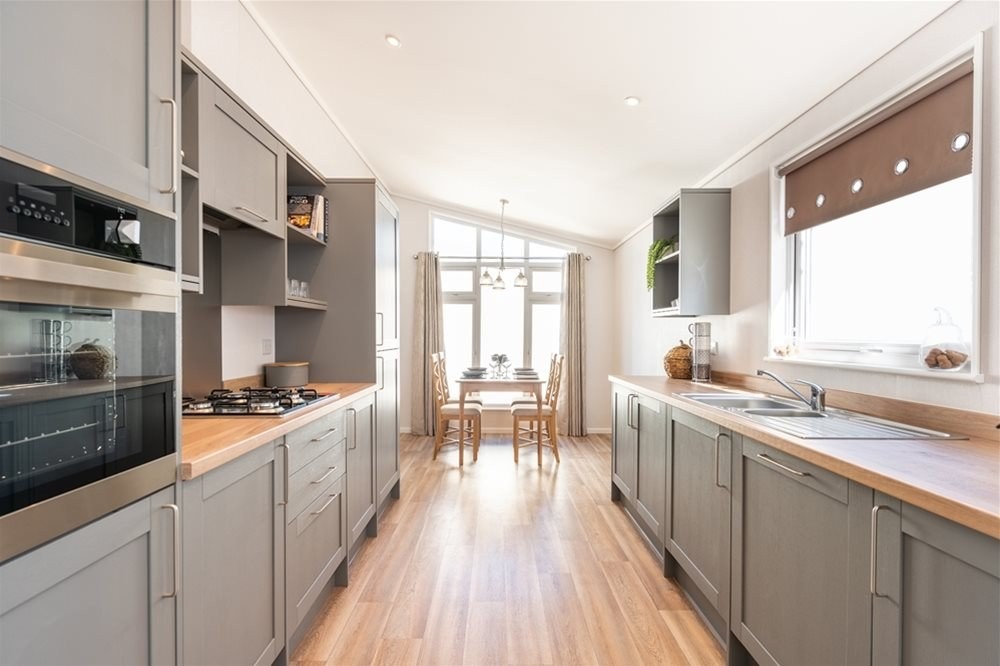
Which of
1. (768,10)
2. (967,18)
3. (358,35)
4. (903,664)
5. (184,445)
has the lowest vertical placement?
(903,664)

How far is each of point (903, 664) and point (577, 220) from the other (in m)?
4.53

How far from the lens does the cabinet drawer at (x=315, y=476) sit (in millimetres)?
1600

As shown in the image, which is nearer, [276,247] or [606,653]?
[606,653]

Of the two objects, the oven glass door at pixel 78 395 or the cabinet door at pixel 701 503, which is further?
the cabinet door at pixel 701 503

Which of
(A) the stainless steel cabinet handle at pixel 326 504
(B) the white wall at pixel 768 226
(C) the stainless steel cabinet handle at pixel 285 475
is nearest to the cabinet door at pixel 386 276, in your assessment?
(A) the stainless steel cabinet handle at pixel 326 504

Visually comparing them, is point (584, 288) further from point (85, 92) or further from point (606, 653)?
point (85, 92)

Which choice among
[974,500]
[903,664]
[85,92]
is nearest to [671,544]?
[903,664]

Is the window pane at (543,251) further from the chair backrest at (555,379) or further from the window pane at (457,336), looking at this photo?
the chair backrest at (555,379)

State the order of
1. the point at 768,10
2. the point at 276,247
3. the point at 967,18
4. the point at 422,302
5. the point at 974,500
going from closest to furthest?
the point at 974,500 < the point at 967,18 < the point at 768,10 < the point at 276,247 < the point at 422,302

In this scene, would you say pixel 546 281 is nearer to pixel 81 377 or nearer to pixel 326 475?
pixel 326 475

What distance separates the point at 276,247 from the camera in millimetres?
2111

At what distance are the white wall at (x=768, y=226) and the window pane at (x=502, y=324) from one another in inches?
82.9

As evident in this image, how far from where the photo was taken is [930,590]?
880 millimetres

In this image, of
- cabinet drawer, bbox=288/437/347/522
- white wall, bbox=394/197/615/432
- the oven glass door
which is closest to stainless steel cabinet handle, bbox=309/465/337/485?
cabinet drawer, bbox=288/437/347/522
